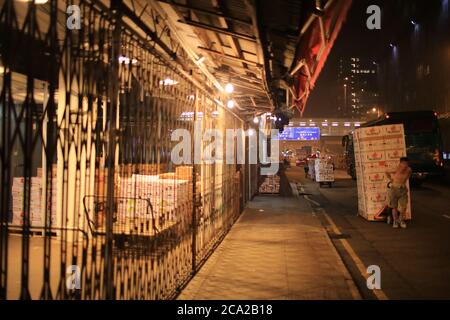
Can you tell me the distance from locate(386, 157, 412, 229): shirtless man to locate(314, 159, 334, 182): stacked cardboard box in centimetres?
1276

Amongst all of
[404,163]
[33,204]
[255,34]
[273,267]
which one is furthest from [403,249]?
[33,204]

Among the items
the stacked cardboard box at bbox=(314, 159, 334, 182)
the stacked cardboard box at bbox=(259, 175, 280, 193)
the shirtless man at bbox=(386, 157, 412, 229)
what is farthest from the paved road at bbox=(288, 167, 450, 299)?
the stacked cardboard box at bbox=(314, 159, 334, 182)

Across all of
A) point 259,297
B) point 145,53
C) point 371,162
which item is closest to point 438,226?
point 371,162

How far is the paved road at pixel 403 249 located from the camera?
625 cm

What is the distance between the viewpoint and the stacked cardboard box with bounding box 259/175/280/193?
706 inches

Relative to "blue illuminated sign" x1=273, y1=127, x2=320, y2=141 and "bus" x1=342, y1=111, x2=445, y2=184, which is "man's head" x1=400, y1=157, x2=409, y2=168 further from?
"blue illuminated sign" x1=273, y1=127, x2=320, y2=141

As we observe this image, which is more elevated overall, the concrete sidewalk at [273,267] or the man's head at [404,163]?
the man's head at [404,163]

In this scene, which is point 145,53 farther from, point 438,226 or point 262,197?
point 262,197

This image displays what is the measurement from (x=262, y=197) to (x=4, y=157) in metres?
15.6

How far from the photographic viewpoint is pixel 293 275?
6418 mm

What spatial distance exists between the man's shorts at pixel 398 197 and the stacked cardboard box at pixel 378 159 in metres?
0.70

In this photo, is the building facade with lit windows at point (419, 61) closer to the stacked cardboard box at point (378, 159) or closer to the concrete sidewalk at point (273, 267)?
the stacked cardboard box at point (378, 159)

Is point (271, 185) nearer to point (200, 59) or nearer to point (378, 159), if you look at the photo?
point (378, 159)

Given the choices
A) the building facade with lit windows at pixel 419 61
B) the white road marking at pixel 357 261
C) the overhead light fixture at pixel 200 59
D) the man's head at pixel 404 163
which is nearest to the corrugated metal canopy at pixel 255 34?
the overhead light fixture at pixel 200 59
